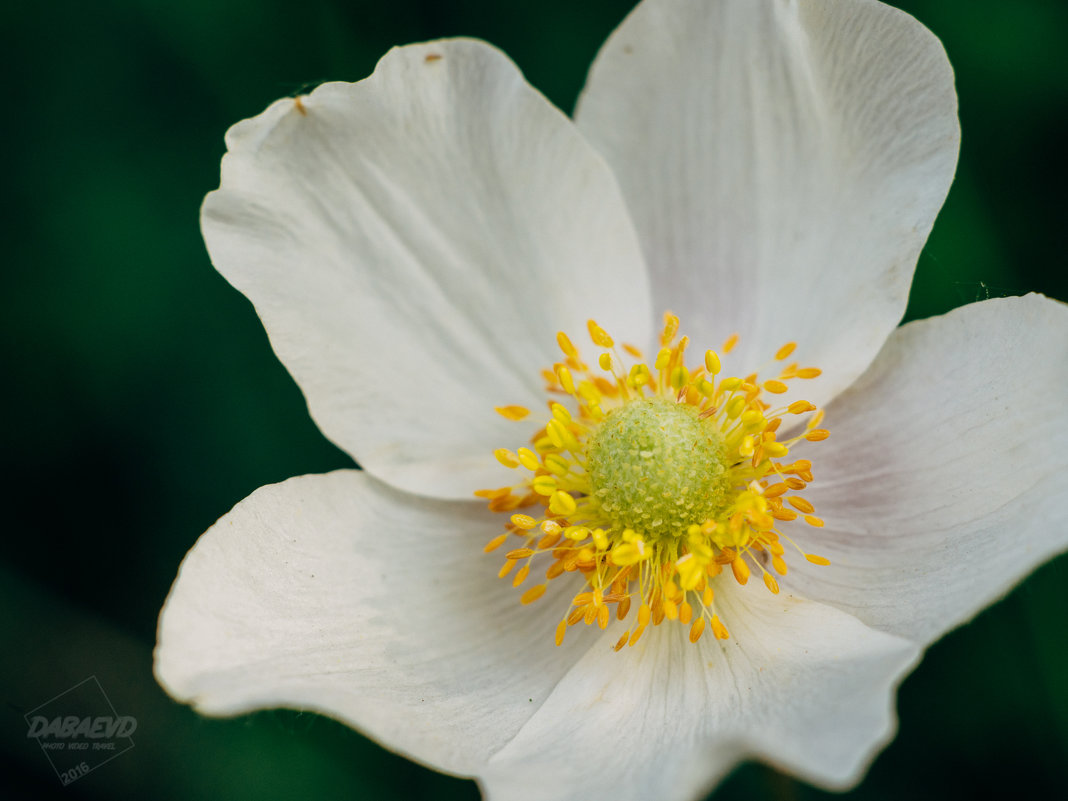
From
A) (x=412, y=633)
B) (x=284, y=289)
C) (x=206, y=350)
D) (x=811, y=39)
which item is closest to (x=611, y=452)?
(x=412, y=633)

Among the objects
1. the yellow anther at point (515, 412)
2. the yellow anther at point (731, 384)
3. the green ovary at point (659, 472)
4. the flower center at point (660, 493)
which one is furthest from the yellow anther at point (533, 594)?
the yellow anther at point (731, 384)

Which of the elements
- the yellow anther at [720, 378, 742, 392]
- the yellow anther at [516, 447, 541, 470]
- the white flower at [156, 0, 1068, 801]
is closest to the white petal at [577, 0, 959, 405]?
the white flower at [156, 0, 1068, 801]

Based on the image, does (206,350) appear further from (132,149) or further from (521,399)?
(521,399)

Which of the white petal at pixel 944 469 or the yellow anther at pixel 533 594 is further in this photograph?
the yellow anther at pixel 533 594

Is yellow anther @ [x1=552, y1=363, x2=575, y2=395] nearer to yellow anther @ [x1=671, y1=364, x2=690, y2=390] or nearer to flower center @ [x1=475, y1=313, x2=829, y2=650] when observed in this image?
flower center @ [x1=475, y1=313, x2=829, y2=650]

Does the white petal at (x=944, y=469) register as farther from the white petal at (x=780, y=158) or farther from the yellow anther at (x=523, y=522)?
the yellow anther at (x=523, y=522)

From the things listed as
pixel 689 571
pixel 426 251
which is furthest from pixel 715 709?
pixel 426 251
